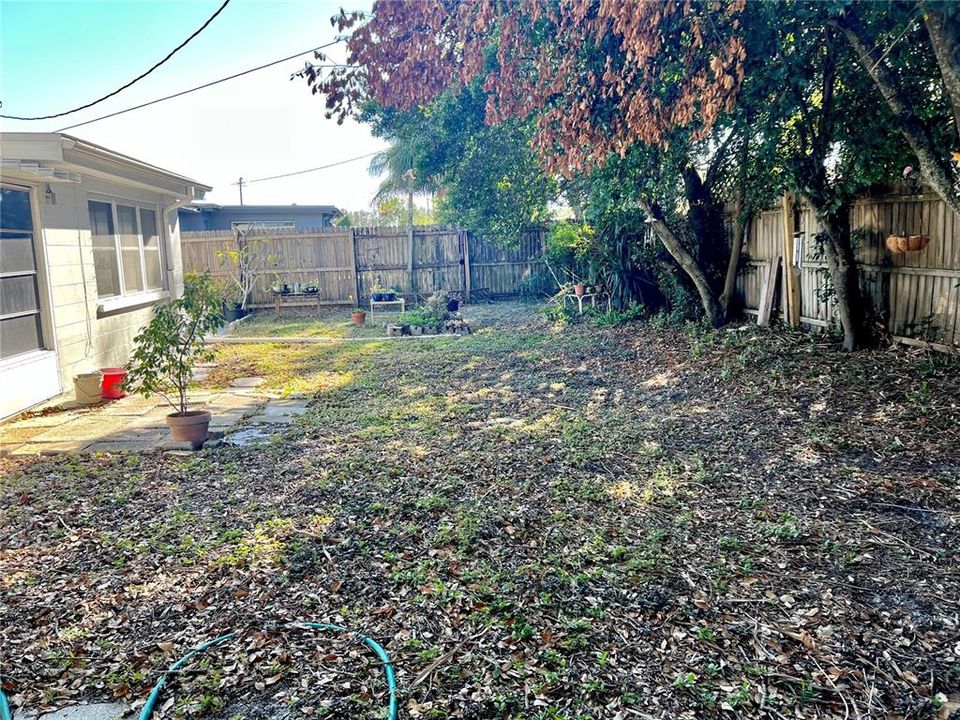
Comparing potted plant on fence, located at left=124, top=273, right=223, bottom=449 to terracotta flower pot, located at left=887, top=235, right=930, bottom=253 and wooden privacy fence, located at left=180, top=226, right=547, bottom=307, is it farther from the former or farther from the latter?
wooden privacy fence, located at left=180, top=226, right=547, bottom=307

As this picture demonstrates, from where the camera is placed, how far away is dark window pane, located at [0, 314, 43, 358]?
5.91 m

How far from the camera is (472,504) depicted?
3932 mm

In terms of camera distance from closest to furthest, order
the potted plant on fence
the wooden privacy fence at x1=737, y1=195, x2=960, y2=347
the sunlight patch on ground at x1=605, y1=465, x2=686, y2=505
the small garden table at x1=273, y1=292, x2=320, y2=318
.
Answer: the sunlight patch on ground at x1=605, y1=465, x2=686, y2=505 → the potted plant on fence → the wooden privacy fence at x1=737, y1=195, x2=960, y2=347 → the small garden table at x1=273, y1=292, x2=320, y2=318

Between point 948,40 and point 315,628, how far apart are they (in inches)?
194

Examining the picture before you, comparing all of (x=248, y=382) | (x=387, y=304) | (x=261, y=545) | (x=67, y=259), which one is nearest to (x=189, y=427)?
(x=261, y=545)

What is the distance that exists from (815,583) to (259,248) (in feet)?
44.6

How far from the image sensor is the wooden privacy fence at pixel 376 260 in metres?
14.8

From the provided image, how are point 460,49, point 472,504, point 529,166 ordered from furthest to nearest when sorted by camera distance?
point 529,166
point 460,49
point 472,504

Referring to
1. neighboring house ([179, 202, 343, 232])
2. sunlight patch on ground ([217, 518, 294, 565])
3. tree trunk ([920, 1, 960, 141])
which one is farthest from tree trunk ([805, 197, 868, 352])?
neighboring house ([179, 202, 343, 232])

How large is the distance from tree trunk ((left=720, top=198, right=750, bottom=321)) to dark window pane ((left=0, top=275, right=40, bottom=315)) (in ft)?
26.7

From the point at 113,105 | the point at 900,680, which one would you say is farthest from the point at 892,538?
the point at 113,105

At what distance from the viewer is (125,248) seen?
8359 mm

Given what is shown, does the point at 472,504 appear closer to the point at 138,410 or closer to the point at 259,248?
the point at 138,410

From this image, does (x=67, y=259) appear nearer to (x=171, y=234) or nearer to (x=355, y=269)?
(x=171, y=234)
